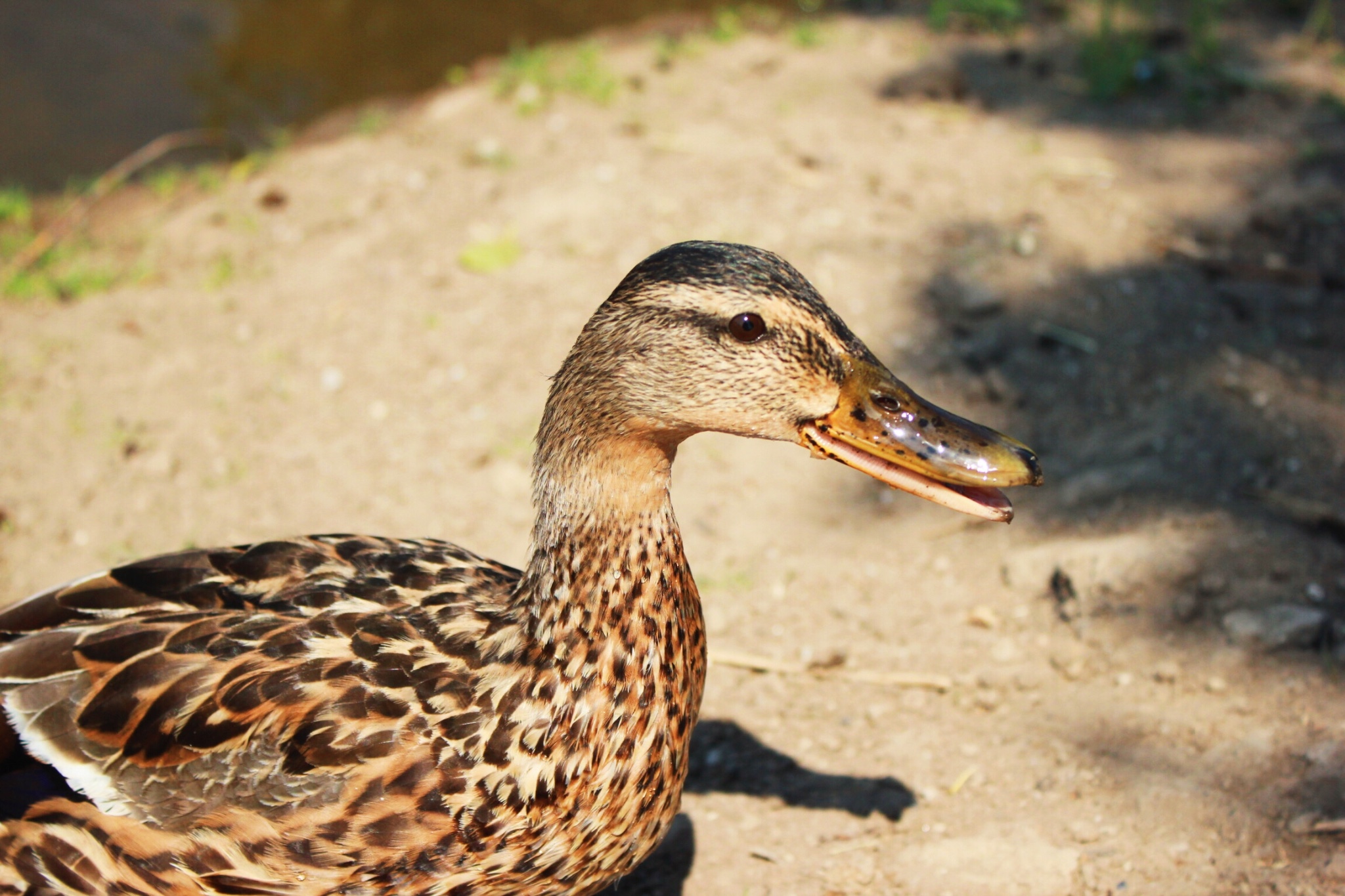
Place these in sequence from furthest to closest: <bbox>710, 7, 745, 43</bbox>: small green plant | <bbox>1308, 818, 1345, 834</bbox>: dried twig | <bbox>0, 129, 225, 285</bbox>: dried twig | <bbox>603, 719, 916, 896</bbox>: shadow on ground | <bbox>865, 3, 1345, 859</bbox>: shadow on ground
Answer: <bbox>710, 7, 745, 43</bbox>: small green plant
<bbox>0, 129, 225, 285</bbox>: dried twig
<bbox>865, 3, 1345, 859</bbox>: shadow on ground
<bbox>603, 719, 916, 896</bbox>: shadow on ground
<bbox>1308, 818, 1345, 834</bbox>: dried twig

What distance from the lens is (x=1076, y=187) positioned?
528cm

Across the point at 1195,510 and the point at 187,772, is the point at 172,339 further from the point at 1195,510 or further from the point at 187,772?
the point at 1195,510

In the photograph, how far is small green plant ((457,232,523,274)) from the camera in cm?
505

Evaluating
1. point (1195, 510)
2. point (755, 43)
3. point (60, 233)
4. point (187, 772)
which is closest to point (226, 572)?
point (187, 772)

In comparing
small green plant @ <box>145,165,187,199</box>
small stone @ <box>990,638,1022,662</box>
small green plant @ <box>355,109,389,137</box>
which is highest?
small green plant @ <box>355,109,389,137</box>

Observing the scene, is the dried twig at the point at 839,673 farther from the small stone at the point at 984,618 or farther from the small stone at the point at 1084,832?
the small stone at the point at 1084,832

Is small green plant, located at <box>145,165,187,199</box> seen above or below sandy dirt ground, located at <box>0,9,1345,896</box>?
above

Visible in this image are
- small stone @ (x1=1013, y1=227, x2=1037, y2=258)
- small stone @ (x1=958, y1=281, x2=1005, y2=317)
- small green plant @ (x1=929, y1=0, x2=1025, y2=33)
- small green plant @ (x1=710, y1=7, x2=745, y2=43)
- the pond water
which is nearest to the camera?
small stone @ (x1=958, y1=281, x2=1005, y2=317)

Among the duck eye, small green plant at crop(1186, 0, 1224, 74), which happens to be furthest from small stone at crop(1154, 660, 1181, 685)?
small green plant at crop(1186, 0, 1224, 74)

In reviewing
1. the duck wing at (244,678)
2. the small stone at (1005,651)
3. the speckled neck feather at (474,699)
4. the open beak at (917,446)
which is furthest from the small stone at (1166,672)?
the duck wing at (244,678)

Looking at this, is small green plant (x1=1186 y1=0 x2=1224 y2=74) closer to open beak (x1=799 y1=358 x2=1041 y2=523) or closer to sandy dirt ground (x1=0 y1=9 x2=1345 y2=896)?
sandy dirt ground (x1=0 y1=9 x2=1345 y2=896)

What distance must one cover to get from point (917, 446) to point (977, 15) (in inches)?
200

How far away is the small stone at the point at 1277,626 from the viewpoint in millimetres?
3160

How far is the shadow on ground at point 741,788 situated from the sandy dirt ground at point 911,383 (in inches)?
0.5
